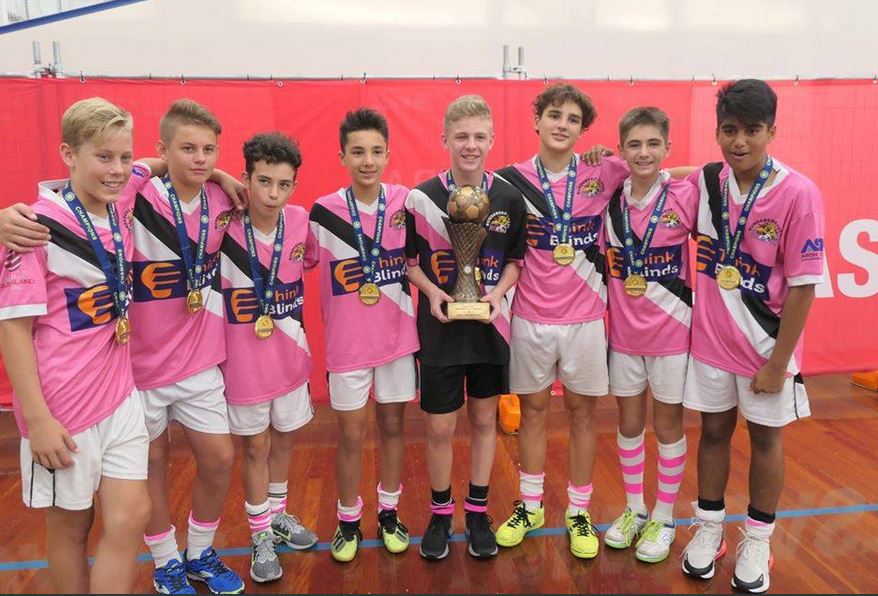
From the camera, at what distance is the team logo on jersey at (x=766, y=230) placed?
2.33 m

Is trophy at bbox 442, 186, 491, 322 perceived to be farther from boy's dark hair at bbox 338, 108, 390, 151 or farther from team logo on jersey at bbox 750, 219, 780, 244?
team logo on jersey at bbox 750, 219, 780, 244

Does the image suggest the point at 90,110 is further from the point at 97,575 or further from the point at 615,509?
the point at 615,509

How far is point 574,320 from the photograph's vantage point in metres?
2.67

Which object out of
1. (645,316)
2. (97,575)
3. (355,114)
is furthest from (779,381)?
(97,575)

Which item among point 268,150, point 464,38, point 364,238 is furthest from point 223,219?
point 464,38

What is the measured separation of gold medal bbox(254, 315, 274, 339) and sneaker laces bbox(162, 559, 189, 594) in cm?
95

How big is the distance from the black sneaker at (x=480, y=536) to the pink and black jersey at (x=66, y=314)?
154 cm

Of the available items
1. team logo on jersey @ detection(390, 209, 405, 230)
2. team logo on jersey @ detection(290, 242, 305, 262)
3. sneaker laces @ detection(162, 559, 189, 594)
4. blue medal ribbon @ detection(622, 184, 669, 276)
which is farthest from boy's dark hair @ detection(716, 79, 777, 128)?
sneaker laces @ detection(162, 559, 189, 594)

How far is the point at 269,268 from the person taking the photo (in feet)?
8.24

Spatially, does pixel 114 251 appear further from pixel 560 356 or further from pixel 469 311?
pixel 560 356

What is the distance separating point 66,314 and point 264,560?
129cm

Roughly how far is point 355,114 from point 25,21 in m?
2.54

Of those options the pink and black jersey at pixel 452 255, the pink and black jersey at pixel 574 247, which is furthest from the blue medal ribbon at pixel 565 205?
the pink and black jersey at pixel 452 255

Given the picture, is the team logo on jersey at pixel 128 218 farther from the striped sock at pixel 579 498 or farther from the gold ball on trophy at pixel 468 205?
the striped sock at pixel 579 498
